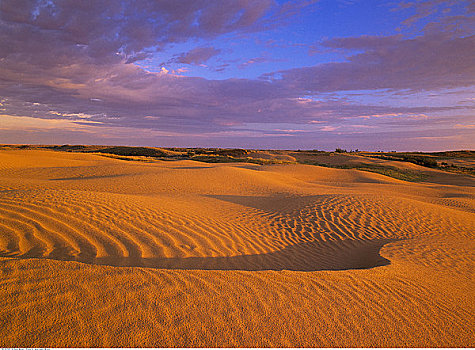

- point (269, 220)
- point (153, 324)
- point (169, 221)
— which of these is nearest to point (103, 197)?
point (169, 221)

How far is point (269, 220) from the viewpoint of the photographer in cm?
941

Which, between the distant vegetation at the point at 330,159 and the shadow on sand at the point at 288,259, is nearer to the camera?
the shadow on sand at the point at 288,259

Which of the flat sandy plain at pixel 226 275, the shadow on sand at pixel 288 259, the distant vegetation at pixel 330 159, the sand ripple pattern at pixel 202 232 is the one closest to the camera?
the flat sandy plain at pixel 226 275

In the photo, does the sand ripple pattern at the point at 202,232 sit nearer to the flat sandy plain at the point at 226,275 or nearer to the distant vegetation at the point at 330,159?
the flat sandy plain at the point at 226,275

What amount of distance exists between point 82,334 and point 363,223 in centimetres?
904

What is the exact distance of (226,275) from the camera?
3.71m

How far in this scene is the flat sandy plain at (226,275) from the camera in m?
2.55

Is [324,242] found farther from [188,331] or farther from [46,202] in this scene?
[46,202]

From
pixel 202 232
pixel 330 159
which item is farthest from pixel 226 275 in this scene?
pixel 330 159

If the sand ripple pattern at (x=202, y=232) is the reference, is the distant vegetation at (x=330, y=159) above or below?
above

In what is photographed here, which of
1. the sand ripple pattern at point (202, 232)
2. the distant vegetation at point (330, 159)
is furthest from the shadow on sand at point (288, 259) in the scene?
the distant vegetation at point (330, 159)

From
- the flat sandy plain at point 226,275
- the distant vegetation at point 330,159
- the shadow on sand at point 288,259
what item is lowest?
the shadow on sand at point 288,259

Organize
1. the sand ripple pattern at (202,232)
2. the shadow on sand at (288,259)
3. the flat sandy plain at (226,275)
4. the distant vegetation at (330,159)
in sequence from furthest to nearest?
the distant vegetation at (330,159) → the sand ripple pattern at (202,232) → the shadow on sand at (288,259) → the flat sandy plain at (226,275)

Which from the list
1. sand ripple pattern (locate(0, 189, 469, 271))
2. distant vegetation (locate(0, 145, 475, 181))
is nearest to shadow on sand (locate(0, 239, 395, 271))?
sand ripple pattern (locate(0, 189, 469, 271))
